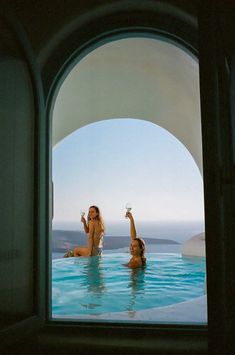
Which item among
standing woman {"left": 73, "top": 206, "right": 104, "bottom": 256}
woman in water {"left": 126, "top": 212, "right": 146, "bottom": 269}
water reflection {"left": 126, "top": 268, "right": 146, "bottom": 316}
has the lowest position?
water reflection {"left": 126, "top": 268, "right": 146, "bottom": 316}

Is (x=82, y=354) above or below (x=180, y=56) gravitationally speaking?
below

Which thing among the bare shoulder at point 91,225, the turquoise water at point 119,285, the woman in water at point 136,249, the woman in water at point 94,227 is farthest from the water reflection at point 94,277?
the bare shoulder at point 91,225

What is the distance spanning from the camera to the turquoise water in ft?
18.3

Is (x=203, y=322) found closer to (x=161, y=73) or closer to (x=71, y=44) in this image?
(x=71, y=44)

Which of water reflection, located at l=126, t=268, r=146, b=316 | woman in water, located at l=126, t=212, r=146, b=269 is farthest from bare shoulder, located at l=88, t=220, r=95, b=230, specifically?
water reflection, located at l=126, t=268, r=146, b=316

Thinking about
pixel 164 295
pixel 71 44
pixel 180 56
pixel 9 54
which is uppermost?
pixel 180 56

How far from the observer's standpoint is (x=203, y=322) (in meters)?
2.88

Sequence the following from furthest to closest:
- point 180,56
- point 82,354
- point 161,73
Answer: point 161,73 → point 180,56 → point 82,354

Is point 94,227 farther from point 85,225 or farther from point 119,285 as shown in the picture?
point 119,285

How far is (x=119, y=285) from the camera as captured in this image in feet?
23.9

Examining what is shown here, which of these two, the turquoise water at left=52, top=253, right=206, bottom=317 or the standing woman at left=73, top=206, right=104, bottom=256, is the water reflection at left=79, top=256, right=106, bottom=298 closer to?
the turquoise water at left=52, top=253, right=206, bottom=317

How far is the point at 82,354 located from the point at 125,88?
473 cm

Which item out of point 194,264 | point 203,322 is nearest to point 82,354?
point 203,322

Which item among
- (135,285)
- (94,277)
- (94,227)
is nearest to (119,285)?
(135,285)
